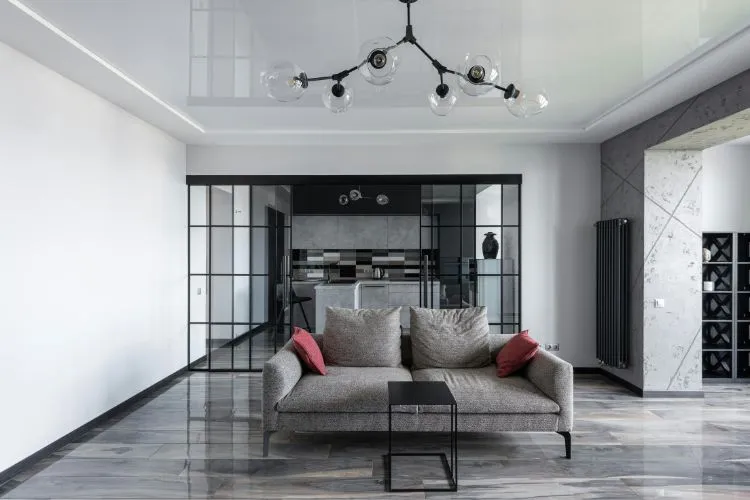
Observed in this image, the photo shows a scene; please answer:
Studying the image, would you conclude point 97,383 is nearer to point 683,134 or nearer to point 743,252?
point 683,134

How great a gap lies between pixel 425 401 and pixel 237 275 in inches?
148

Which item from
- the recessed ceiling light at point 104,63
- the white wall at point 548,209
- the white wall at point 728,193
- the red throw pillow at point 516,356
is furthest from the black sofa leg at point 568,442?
the recessed ceiling light at point 104,63

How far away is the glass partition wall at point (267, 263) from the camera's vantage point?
613 centimetres

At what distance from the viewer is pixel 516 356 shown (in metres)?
4.00

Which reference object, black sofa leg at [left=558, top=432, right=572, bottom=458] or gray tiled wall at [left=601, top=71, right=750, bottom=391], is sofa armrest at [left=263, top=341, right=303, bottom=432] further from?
gray tiled wall at [left=601, top=71, right=750, bottom=391]

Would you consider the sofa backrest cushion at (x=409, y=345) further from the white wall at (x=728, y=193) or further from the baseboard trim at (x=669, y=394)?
the white wall at (x=728, y=193)

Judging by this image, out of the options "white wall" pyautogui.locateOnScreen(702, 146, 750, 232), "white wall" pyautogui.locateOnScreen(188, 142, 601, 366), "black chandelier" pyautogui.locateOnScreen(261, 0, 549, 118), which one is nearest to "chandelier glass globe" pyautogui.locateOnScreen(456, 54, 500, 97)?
"black chandelier" pyautogui.locateOnScreen(261, 0, 549, 118)

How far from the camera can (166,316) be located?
5559 mm

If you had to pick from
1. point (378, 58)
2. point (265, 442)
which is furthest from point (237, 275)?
point (378, 58)

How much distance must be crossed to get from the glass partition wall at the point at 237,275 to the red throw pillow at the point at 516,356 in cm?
298

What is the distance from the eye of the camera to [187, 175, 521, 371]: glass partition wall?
613 centimetres

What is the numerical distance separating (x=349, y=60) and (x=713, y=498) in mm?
3554

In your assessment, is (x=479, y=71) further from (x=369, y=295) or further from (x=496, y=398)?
(x=369, y=295)

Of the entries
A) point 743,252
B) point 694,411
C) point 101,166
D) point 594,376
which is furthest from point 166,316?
point 743,252
